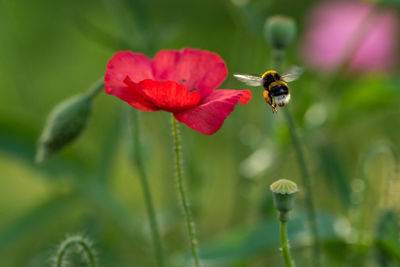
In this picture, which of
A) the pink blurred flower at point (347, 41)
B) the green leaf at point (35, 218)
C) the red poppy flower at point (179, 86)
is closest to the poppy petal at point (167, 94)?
the red poppy flower at point (179, 86)

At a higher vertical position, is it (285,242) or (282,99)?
(282,99)

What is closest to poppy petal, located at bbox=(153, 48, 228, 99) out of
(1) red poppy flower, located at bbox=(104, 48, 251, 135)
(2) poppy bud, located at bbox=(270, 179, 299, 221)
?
(1) red poppy flower, located at bbox=(104, 48, 251, 135)

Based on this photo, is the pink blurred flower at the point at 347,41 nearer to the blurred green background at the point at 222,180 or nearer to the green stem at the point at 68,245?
the blurred green background at the point at 222,180

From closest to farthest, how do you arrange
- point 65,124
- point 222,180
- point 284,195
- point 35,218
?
1. point 284,195
2. point 65,124
3. point 35,218
4. point 222,180

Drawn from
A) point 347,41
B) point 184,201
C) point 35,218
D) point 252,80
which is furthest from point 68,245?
point 347,41

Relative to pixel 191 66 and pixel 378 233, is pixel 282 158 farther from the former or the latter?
pixel 191 66

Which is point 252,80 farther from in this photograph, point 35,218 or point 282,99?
point 35,218
